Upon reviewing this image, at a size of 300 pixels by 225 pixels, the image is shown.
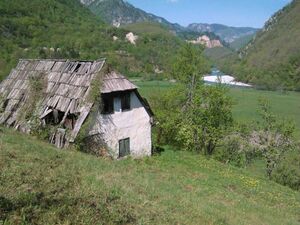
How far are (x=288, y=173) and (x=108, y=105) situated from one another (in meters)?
20.8

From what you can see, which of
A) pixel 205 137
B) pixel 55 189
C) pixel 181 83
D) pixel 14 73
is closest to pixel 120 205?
pixel 55 189

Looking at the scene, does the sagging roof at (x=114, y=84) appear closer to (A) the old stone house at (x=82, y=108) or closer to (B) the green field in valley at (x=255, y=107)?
(A) the old stone house at (x=82, y=108)

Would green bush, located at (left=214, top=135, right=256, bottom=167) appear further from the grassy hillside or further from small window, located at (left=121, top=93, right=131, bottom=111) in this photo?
the grassy hillside

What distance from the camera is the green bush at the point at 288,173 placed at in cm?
3597

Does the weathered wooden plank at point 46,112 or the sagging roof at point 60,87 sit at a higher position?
the sagging roof at point 60,87

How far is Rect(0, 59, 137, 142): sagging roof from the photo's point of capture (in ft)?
77.4

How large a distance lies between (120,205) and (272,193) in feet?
50.8

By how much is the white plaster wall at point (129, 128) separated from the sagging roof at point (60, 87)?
55.2 inches

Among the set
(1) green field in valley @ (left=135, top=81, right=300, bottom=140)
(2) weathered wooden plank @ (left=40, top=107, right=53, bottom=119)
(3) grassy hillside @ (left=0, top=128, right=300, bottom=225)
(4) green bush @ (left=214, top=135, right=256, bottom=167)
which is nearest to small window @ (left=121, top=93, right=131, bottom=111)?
(2) weathered wooden plank @ (left=40, top=107, right=53, bottom=119)

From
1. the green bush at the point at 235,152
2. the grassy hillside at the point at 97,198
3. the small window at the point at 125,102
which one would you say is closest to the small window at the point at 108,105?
the small window at the point at 125,102

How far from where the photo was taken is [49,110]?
2448 cm

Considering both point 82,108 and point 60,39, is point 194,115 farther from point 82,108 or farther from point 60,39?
point 60,39

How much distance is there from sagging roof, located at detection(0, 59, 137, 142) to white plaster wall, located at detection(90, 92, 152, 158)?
1.40 meters

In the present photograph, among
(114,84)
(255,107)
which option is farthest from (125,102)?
(255,107)
